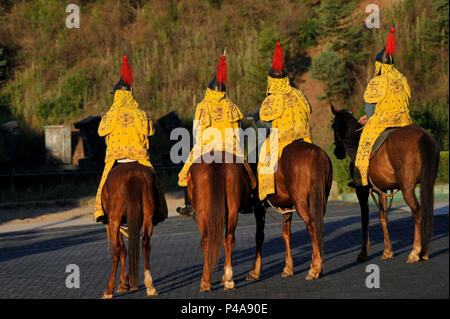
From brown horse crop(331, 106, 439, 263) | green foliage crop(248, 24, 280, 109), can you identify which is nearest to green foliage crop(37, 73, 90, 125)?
green foliage crop(248, 24, 280, 109)

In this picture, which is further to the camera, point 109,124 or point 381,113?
point 381,113

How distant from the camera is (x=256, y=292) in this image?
8.33m

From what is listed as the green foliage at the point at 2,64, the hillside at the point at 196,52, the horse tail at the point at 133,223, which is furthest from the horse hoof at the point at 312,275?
the green foliage at the point at 2,64

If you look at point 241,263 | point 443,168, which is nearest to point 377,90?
point 241,263

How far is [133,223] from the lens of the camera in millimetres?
7898

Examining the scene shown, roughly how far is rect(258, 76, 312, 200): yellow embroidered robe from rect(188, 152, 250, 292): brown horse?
0.67m

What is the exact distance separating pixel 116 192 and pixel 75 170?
48.1 feet

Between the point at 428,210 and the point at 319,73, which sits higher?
the point at 319,73

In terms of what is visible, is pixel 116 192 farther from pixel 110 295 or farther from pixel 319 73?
pixel 319 73

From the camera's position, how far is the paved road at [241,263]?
827 centimetres

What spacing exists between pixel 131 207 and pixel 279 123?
263cm

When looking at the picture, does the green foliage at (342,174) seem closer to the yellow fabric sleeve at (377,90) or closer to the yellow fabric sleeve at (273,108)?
the yellow fabric sleeve at (377,90)

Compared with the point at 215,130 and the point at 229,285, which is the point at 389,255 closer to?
the point at 229,285

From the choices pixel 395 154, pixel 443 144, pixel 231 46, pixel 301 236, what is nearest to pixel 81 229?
pixel 301 236
